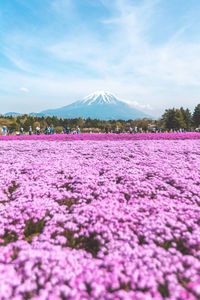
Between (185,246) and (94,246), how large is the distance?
1835 millimetres

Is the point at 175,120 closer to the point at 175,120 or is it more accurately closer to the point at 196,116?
the point at 175,120

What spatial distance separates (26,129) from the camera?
10144 cm

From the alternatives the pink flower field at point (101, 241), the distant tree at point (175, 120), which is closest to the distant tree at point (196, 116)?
the distant tree at point (175, 120)

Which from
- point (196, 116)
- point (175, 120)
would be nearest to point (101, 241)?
point (175, 120)

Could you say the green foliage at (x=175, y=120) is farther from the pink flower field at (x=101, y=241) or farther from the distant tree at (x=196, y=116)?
the pink flower field at (x=101, y=241)

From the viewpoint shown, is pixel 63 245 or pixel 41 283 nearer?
pixel 41 283

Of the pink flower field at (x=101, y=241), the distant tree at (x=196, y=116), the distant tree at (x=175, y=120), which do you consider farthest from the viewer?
the distant tree at (x=196, y=116)

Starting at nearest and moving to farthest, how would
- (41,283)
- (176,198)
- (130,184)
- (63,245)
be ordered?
(41,283) < (63,245) < (176,198) < (130,184)

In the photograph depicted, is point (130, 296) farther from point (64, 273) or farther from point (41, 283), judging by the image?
point (41, 283)

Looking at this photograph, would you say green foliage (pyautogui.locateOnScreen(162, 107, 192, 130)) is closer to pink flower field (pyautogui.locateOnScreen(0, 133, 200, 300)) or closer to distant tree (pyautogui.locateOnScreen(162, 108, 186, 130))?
distant tree (pyautogui.locateOnScreen(162, 108, 186, 130))

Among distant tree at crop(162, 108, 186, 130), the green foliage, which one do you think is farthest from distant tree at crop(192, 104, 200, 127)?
distant tree at crop(162, 108, 186, 130)

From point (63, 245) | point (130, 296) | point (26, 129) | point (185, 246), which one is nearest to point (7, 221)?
point (63, 245)

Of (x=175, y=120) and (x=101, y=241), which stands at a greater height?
(x=175, y=120)

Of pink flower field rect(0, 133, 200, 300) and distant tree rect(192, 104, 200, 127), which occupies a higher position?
distant tree rect(192, 104, 200, 127)
